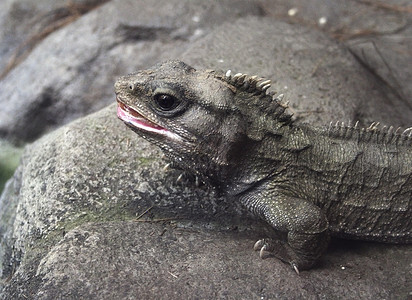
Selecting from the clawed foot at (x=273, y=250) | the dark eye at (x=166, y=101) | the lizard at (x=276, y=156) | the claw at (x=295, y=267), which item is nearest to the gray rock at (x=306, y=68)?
the lizard at (x=276, y=156)

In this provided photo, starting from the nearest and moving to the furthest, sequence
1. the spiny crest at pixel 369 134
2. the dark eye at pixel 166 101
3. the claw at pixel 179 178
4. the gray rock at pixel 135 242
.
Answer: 1. the gray rock at pixel 135 242
2. the dark eye at pixel 166 101
3. the spiny crest at pixel 369 134
4. the claw at pixel 179 178

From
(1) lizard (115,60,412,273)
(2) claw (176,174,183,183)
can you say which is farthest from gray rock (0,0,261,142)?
(1) lizard (115,60,412,273)

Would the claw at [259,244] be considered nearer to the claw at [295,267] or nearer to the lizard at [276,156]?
the lizard at [276,156]

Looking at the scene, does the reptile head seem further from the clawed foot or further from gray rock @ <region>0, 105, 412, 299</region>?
the clawed foot

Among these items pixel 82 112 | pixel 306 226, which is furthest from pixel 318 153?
pixel 82 112

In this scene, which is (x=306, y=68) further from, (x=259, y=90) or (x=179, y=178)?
(x=179, y=178)

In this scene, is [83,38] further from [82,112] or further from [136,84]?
[136,84]

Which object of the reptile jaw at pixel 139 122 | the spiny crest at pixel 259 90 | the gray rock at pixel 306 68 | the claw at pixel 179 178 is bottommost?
the claw at pixel 179 178
